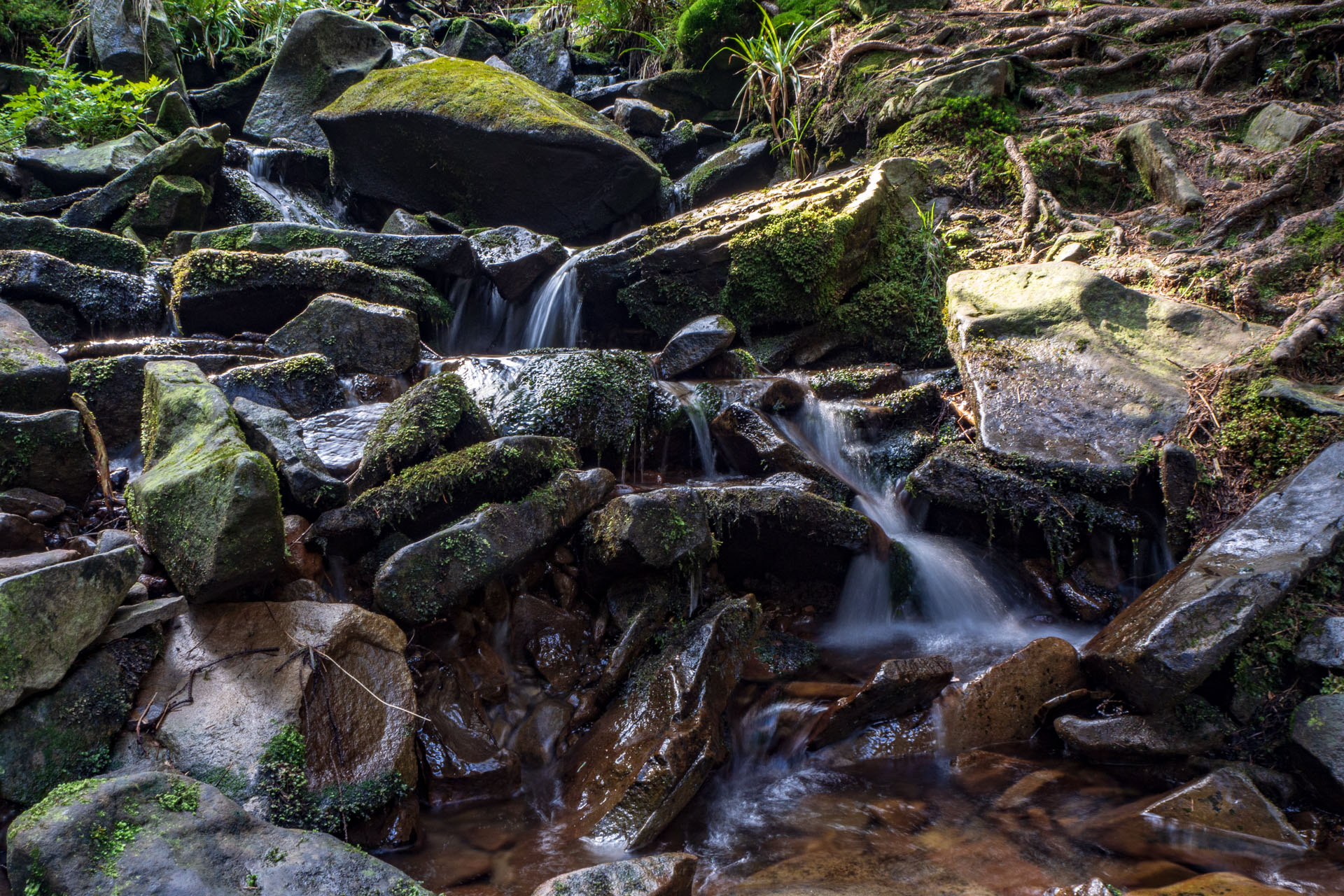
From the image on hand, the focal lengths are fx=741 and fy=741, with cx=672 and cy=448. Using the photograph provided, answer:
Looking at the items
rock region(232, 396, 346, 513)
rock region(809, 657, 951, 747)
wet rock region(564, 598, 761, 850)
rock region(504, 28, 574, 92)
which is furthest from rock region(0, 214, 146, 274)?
rock region(504, 28, 574, 92)

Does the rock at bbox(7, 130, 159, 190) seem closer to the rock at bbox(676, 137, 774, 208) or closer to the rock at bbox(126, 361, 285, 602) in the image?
the rock at bbox(676, 137, 774, 208)

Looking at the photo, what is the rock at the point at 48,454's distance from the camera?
11.3 ft

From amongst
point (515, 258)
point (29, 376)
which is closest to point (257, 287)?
point (29, 376)

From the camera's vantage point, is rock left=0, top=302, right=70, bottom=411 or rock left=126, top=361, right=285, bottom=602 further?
rock left=0, top=302, right=70, bottom=411

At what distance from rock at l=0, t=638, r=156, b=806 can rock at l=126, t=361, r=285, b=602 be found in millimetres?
368

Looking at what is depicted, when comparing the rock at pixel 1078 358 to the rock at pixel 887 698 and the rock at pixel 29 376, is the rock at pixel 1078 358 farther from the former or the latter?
the rock at pixel 29 376

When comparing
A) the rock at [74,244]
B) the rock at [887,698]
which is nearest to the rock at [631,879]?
the rock at [887,698]

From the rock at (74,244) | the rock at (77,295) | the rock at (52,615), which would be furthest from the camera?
the rock at (74,244)

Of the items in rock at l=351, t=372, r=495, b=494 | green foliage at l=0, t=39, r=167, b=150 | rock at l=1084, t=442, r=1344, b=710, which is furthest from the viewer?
green foliage at l=0, t=39, r=167, b=150

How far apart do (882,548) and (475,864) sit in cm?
310

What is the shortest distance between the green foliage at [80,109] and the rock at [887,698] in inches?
463

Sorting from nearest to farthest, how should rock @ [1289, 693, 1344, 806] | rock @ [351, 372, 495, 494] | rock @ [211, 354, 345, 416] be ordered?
rock @ [1289, 693, 1344, 806] < rock @ [351, 372, 495, 494] < rock @ [211, 354, 345, 416]

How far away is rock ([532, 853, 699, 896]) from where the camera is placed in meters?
2.23

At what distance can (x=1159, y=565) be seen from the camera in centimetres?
465
